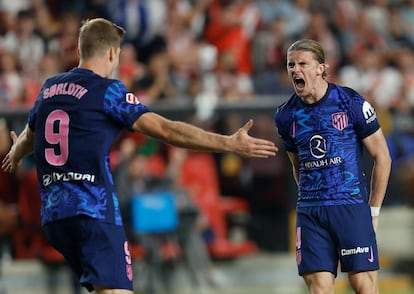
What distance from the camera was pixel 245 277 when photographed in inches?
536

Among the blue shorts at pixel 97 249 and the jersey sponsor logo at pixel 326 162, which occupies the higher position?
the jersey sponsor logo at pixel 326 162

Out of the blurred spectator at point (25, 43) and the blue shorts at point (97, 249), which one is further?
the blurred spectator at point (25, 43)

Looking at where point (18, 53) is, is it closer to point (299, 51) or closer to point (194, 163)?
point (194, 163)

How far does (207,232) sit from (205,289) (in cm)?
72

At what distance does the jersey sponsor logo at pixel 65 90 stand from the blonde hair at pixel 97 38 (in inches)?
8.9

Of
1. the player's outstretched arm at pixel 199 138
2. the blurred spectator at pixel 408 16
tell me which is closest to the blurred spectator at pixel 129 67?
the blurred spectator at pixel 408 16

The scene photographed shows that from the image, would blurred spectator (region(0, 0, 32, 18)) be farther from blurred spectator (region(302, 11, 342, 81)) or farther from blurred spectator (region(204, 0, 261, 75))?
blurred spectator (region(302, 11, 342, 81))

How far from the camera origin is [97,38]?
6863 mm

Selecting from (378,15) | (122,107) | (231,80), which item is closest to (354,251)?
(122,107)

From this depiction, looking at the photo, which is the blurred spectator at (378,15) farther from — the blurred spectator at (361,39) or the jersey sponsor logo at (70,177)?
the jersey sponsor logo at (70,177)

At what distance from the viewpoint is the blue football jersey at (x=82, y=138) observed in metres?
6.80

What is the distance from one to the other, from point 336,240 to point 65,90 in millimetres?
2377

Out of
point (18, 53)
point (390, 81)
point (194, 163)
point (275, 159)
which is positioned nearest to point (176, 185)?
point (194, 163)

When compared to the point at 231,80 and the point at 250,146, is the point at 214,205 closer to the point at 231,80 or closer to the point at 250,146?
the point at 231,80
